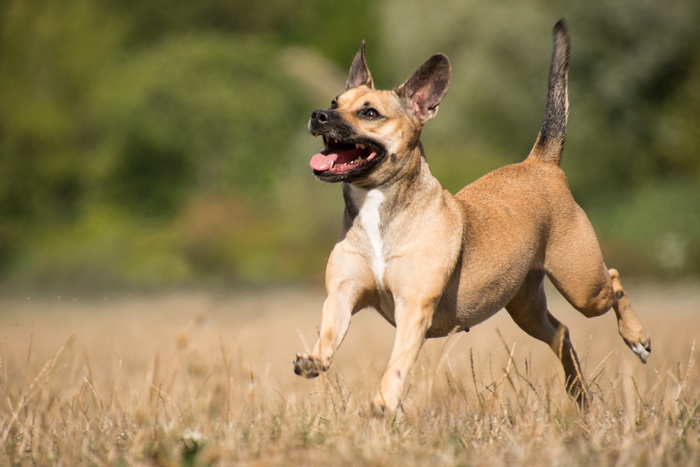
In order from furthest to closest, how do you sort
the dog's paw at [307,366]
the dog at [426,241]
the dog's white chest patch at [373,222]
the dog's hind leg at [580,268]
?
the dog's hind leg at [580,268] < the dog's white chest patch at [373,222] < the dog at [426,241] < the dog's paw at [307,366]

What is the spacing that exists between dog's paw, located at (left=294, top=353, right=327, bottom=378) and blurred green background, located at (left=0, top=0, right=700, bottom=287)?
43.3ft

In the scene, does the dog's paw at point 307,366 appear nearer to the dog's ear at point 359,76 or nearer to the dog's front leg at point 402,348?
the dog's front leg at point 402,348

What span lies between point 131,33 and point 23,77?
32.4 feet

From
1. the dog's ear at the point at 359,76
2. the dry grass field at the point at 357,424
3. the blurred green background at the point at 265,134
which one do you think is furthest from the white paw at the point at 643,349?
the blurred green background at the point at 265,134

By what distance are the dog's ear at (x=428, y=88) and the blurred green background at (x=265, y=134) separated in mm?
11879

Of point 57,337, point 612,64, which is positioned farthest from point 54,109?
point 57,337

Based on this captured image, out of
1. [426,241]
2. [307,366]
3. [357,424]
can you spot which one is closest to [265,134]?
[426,241]

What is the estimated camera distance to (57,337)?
1299 centimetres

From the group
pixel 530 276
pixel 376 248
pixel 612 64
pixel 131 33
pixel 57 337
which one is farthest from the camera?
pixel 131 33

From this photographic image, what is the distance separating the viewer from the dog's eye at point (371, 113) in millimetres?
5953

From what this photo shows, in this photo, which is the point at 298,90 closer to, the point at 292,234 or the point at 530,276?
the point at 292,234

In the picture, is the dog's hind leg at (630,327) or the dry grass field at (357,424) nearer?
the dry grass field at (357,424)

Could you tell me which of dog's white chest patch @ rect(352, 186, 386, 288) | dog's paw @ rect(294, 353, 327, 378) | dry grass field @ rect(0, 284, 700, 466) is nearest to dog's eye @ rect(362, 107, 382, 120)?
dog's white chest patch @ rect(352, 186, 386, 288)

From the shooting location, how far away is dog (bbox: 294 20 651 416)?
5.54 meters
